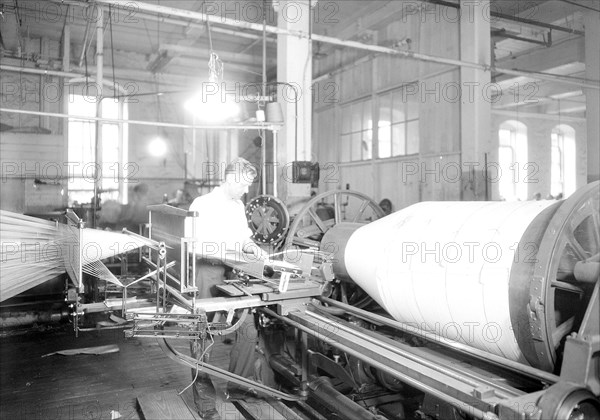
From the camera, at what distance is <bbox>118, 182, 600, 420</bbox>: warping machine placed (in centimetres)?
167

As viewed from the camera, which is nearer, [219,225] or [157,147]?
[219,225]

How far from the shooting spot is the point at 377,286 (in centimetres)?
260

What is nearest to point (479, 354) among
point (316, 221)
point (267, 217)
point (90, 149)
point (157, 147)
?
point (316, 221)

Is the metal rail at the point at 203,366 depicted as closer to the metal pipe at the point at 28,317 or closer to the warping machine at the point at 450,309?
the warping machine at the point at 450,309

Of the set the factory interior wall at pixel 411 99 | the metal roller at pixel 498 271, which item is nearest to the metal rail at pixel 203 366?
the metal roller at pixel 498 271

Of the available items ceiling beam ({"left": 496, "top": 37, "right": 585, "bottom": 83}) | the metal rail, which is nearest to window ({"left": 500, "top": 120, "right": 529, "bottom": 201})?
ceiling beam ({"left": 496, "top": 37, "right": 585, "bottom": 83})

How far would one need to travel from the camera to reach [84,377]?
13.9 ft

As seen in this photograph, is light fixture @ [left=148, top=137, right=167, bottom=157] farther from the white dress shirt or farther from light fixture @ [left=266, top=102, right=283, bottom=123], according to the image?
the white dress shirt

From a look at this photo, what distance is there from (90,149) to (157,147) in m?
1.56

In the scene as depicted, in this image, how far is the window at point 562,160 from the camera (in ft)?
46.4

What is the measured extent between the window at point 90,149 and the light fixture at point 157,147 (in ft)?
2.06

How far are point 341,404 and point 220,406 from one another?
101cm

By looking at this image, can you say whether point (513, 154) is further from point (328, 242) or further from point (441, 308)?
point (441, 308)

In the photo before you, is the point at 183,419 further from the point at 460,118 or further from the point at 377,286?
the point at 460,118
